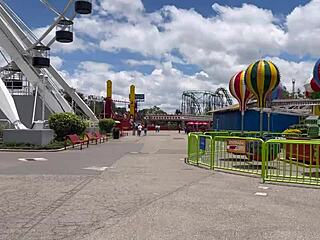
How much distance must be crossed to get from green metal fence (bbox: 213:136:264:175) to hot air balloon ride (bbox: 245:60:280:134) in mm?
7106

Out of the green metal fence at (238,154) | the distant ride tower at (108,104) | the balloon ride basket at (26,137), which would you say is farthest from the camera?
the distant ride tower at (108,104)

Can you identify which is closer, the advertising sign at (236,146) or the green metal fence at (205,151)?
the advertising sign at (236,146)

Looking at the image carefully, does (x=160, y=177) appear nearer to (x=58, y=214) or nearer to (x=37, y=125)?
(x=58, y=214)

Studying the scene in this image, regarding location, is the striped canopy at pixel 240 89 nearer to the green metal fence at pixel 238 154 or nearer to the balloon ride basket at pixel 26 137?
the balloon ride basket at pixel 26 137

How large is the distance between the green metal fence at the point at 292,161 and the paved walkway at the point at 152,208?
2.12 feet

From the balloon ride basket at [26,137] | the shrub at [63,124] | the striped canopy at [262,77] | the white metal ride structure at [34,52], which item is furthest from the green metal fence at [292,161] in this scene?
the white metal ride structure at [34,52]

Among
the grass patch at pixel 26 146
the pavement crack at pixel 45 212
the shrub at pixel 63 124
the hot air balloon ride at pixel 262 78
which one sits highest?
the hot air balloon ride at pixel 262 78

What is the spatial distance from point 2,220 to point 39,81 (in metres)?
40.7

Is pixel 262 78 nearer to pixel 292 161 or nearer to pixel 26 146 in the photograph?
pixel 292 161

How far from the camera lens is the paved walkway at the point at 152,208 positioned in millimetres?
6727

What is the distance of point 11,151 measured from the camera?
2288cm

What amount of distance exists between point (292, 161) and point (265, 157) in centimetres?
108

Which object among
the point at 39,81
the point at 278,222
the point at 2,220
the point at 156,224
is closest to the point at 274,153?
the point at 278,222

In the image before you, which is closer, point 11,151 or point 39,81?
point 11,151
